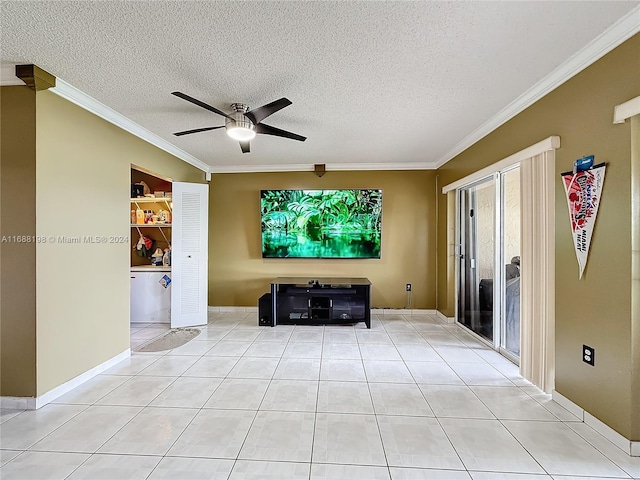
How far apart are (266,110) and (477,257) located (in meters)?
3.19

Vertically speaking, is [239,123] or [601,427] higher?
[239,123]

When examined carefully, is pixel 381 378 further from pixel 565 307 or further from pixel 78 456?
pixel 78 456

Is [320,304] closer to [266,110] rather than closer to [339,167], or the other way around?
[339,167]

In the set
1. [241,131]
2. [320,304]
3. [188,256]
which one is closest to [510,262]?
[320,304]

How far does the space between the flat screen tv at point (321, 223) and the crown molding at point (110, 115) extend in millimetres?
1581

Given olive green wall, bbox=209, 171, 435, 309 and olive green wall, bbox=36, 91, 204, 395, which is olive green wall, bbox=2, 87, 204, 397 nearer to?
olive green wall, bbox=36, 91, 204, 395

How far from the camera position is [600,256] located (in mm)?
1912

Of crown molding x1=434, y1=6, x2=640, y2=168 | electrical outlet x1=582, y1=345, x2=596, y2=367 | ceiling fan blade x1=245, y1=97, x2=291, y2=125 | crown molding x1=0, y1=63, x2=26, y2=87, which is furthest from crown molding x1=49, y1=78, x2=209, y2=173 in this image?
electrical outlet x1=582, y1=345, x2=596, y2=367

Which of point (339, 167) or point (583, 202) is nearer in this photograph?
point (583, 202)

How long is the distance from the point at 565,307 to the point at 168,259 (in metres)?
5.02

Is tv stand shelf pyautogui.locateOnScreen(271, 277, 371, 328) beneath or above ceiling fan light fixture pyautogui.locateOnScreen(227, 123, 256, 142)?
beneath

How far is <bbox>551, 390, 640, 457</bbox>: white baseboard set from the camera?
173cm

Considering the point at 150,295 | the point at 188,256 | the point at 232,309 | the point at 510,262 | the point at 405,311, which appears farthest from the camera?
the point at 232,309

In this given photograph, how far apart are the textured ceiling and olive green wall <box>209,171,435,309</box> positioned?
6.39 feet
